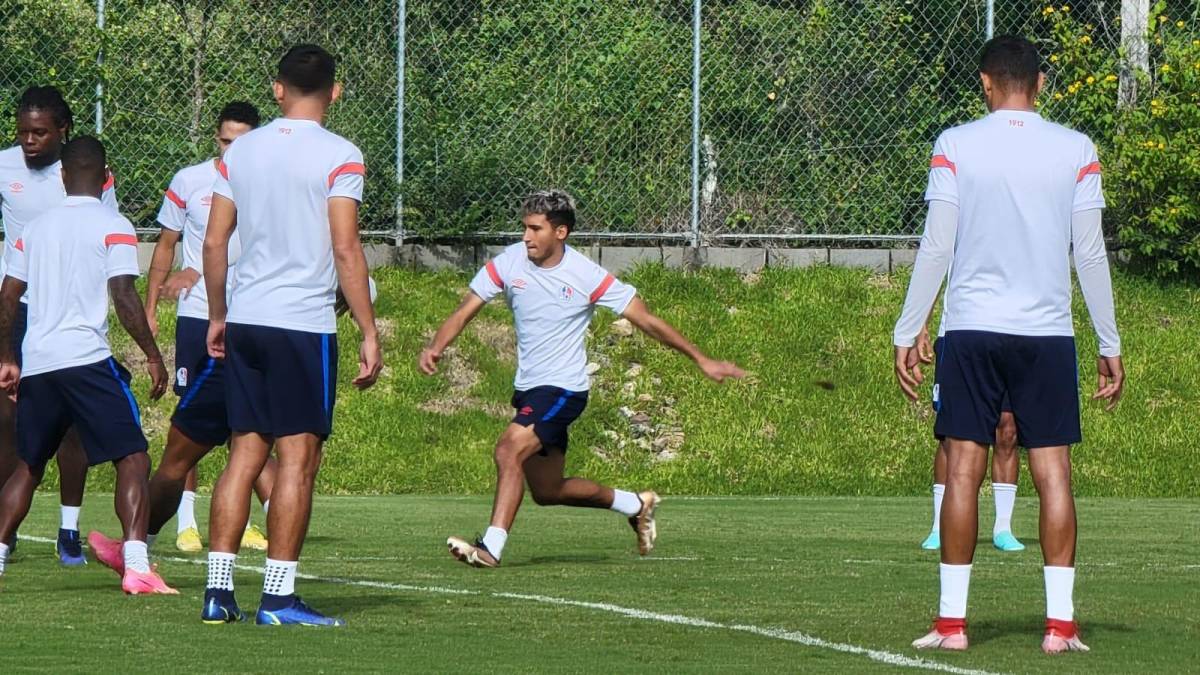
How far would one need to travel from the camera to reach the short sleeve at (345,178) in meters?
7.38

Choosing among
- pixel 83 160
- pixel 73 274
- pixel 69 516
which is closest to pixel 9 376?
pixel 73 274

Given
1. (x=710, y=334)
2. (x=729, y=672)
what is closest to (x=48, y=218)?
(x=729, y=672)

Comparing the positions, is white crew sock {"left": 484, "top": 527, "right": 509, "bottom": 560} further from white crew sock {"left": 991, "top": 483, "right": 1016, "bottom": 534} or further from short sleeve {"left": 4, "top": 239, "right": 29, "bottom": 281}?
white crew sock {"left": 991, "top": 483, "right": 1016, "bottom": 534}

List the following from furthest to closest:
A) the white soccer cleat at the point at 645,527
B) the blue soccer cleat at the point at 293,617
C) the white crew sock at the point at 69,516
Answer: the white soccer cleat at the point at 645,527
the white crew sock at the point at 69,516
the blue soccer cleat at the point at 293,617

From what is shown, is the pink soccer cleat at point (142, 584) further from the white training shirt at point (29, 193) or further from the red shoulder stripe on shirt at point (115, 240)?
the white training shirt at point (29, 193)

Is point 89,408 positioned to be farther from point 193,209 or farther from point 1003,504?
point 1003,504

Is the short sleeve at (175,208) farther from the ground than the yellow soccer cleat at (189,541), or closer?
farther from the ground

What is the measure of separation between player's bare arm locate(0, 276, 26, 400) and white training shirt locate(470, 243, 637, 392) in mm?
2329

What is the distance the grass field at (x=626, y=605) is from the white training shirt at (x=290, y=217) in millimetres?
1169

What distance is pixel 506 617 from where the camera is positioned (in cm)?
780

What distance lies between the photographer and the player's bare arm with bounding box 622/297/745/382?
9.14 m

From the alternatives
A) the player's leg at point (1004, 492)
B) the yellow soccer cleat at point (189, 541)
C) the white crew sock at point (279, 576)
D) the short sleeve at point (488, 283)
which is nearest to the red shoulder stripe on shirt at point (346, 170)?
the white crew sock at point (279, 576)

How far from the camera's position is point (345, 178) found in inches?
291

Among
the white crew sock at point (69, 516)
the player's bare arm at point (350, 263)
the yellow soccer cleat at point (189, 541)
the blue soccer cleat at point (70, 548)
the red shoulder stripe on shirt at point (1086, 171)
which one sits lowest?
the yellow soccer cleat at point (189, 541)
